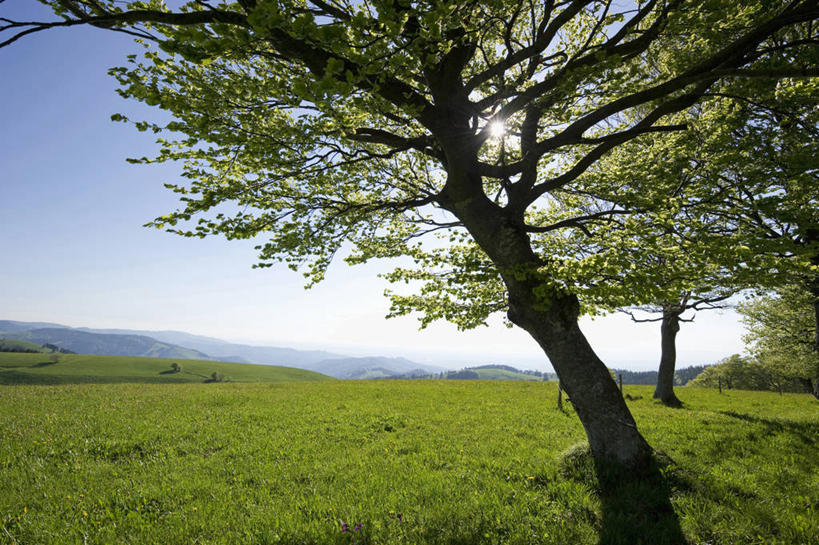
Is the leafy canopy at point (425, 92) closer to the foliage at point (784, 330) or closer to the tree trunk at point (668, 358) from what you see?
the tree trunk at point (668, 358)

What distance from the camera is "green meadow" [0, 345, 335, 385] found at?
76.2 m

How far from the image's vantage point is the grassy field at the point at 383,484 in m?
5.25

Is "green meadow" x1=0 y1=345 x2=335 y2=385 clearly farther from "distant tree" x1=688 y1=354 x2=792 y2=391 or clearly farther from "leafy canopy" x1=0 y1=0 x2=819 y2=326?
"leafy canopy" x1=0 y1=0 x2=819 y2=326

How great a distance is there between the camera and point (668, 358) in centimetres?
2175

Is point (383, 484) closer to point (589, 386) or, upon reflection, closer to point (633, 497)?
point (633, 497)

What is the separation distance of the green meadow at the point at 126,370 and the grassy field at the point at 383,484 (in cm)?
7841

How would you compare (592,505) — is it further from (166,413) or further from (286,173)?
(166,413)

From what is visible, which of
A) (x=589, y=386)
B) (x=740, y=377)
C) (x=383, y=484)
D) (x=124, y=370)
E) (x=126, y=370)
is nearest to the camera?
(x=383, y=484)

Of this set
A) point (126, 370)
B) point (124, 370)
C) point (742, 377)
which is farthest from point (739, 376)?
point (124, 370)

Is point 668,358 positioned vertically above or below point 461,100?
below

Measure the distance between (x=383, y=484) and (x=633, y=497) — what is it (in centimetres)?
458

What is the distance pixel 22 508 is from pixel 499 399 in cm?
1924

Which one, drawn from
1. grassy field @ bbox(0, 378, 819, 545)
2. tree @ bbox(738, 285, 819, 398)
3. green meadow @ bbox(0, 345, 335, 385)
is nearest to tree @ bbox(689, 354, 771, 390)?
tree @ bbox(738, 285, 819, 398)

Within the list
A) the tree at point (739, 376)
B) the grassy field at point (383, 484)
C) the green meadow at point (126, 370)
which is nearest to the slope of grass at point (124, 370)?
the green meadow at point (126, 370)
